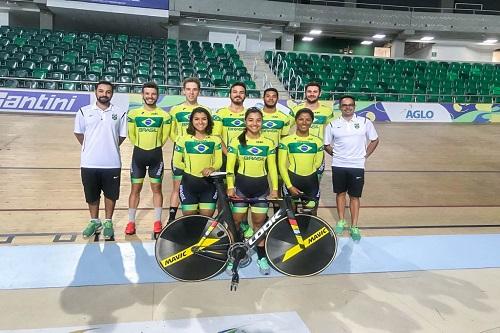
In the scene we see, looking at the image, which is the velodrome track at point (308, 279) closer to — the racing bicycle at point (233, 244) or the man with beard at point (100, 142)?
the racing bicycle at point (233, 244)

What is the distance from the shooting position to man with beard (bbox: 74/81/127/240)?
411cm

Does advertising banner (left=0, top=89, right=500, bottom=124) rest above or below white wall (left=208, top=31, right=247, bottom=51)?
below

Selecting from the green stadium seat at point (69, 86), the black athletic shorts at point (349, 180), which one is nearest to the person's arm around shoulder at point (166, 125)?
the black athletic shorts at point (349, 180)

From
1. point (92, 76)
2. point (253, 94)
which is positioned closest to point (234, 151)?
point (253, 94)

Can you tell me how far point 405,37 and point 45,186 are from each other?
21.0 m

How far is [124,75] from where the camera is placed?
13219 millimetres

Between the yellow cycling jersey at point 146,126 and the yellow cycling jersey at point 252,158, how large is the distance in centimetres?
98

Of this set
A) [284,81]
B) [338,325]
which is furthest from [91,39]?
[338,325]

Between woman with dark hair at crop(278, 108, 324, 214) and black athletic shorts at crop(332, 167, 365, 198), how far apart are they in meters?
0.60

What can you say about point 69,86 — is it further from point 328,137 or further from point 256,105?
point 328,137

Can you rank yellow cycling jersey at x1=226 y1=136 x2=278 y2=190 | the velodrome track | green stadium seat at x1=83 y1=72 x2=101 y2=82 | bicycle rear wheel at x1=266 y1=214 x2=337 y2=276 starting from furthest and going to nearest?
green stadium seat at x1=83 y1=72 x2=101 y2=82, yellow cycling jersey at x1=226 y1=136 x2=278 y2=190, bicycle rear wheel at x1=266 y1=214 x2=337 y2=276, the velodrome track

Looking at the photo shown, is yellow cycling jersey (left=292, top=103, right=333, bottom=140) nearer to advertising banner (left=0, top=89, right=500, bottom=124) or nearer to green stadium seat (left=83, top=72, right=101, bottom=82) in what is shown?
advertising banner (left=0, top=89, right=500, bottom=124)

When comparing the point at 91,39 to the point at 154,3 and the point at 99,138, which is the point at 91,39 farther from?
the point at 99,138

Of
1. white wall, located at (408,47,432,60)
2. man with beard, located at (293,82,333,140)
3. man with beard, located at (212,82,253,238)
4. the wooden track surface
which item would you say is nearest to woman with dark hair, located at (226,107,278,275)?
man with beard, located at (212,82,253,238)
